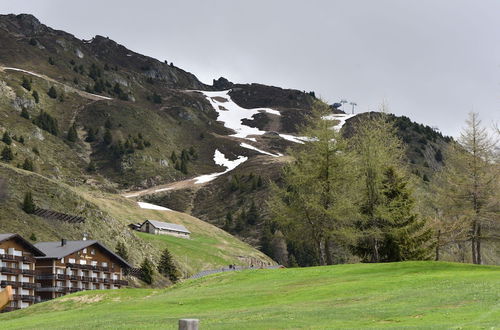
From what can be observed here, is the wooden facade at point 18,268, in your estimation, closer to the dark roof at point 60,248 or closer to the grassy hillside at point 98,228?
the dark roof at point 60,248

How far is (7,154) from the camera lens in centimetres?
18225

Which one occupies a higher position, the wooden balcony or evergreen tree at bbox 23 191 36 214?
evergreen tree at bbox 23 191 36 214

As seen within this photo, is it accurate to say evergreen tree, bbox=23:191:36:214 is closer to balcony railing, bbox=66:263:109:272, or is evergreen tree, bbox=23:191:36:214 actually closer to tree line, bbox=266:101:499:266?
balcony railing, bbox=66:263:109:272

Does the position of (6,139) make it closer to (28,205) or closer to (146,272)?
(28,205)

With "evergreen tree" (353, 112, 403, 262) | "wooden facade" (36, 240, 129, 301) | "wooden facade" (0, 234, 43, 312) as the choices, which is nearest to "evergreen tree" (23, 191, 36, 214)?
"wooden facade" (36, 240, 129, 301)

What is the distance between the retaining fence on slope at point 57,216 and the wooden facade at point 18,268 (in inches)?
991

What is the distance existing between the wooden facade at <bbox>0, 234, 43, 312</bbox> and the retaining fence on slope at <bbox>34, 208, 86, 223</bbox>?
991 inches

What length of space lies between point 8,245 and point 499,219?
7149 centimetres

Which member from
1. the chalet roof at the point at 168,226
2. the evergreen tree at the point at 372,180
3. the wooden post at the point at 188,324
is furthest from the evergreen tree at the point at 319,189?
the chalet roof at the point at 168,226

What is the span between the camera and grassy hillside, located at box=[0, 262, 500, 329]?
93.9 ft

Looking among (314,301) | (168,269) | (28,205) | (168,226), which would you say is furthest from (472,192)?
(168,226)

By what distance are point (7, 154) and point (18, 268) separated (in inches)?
3654

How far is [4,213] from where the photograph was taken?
11844 cm

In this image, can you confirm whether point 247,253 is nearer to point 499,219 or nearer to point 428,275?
point 499,219
